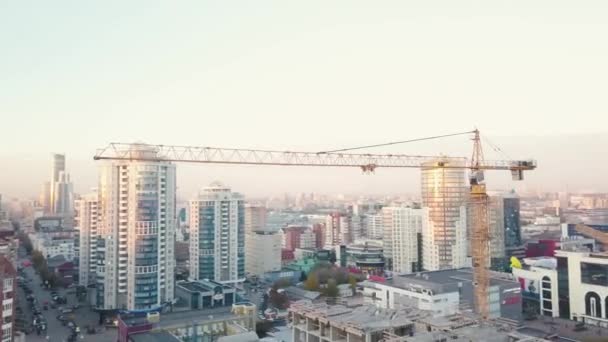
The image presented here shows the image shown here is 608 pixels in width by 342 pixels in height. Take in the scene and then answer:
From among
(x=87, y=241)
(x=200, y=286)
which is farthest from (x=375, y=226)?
(x=87, y=241)

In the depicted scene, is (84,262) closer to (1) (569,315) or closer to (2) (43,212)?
(1) (569,315)

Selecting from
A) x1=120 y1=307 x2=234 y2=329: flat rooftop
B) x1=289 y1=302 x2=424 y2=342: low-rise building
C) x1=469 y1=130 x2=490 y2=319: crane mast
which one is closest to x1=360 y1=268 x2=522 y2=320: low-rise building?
x1=469 y1=130 x2=490 y2=319: crane mast

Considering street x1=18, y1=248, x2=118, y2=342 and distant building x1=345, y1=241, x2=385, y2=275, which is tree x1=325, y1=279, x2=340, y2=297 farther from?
street x1=18, y1=248, x2=118, y2=342

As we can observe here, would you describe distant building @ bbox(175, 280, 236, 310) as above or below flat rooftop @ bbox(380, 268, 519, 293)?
below

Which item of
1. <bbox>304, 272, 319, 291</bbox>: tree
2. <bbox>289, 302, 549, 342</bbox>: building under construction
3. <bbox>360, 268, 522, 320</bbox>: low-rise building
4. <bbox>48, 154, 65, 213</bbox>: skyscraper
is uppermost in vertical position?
<bbox>48, 154, 65, 213</bbox>: skyscraper

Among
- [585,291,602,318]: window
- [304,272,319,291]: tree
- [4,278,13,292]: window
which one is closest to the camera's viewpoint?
[4,278,13,292]: window

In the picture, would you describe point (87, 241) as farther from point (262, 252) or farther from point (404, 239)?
point (404, 239)

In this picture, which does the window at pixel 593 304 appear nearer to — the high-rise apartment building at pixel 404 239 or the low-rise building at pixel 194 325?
the high-rise apartment building at pixel 404 239
